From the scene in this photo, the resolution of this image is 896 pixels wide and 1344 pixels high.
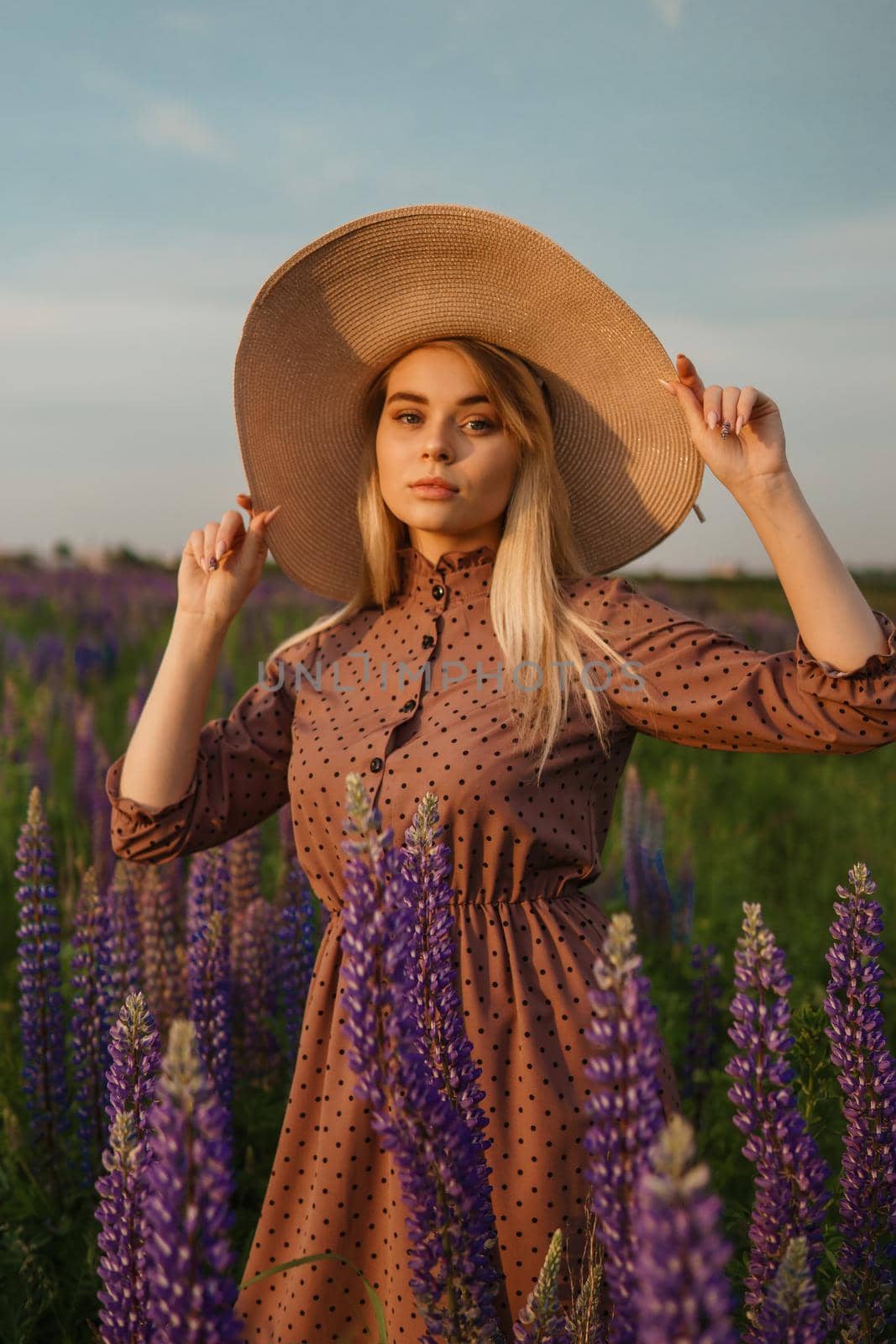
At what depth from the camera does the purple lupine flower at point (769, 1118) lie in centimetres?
137

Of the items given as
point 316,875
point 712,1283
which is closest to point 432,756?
point 316,875

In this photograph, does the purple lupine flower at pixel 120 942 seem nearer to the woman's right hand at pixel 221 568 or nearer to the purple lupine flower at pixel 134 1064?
the woman's right hand at pixel 221 568

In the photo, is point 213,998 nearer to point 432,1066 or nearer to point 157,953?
point 157,953

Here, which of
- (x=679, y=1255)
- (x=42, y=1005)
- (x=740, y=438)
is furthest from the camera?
(x=42, y=1005)

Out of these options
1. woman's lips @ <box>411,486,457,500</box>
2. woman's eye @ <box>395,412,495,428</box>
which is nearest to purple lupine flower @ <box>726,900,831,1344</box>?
woman's lips @ <box>411,486,457,500</box>

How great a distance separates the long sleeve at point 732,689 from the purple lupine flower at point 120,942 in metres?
1.56

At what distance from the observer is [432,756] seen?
2500 mm

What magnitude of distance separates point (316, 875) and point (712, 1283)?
1938 millimetres

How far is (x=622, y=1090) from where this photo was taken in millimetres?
1100

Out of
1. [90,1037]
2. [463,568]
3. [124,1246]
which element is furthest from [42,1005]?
[124,1246]

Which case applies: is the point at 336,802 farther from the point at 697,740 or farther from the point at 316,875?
the point at 697,740

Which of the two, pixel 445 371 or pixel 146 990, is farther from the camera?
pixel 146 990

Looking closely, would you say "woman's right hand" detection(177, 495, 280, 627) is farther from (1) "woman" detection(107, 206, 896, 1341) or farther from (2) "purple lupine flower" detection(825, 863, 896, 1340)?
(2) "purple lupine flower" detection(825, 863, 896, 1340)

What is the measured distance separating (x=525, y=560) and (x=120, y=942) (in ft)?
5.27
